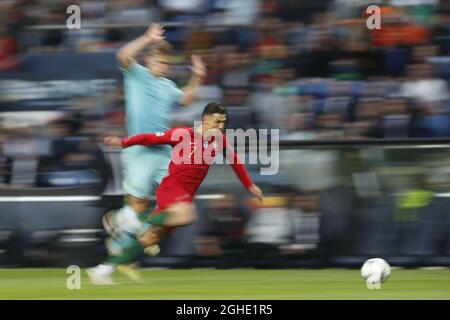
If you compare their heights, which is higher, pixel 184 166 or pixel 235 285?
pixel 184 166

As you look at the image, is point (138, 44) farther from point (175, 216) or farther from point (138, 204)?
point (175, 216)

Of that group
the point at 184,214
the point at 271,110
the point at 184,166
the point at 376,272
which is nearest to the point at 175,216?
the point at 184,214

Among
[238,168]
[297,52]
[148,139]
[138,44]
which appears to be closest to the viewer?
[148,139]

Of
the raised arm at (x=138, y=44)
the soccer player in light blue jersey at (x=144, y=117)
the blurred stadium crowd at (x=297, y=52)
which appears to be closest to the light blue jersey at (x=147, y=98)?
the soccer player in light blue jersey at (x=144, y=117)

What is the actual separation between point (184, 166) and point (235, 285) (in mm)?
1075

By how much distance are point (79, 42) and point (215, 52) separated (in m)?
1.71

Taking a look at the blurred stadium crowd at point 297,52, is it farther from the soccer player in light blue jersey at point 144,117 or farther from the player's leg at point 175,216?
the player's leg at point 175,216

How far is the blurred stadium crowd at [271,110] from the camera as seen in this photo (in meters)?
11.0

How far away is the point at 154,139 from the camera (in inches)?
362

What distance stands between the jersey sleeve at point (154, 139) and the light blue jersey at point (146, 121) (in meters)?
0.55

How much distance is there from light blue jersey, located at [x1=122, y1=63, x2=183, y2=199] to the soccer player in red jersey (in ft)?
1.18

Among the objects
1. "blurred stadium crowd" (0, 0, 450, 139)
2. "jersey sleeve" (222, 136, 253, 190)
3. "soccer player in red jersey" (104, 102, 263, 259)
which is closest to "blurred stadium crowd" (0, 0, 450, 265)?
"blurred stadium crowd" (0, 0, 450, 139)

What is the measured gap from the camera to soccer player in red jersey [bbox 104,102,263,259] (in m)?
9.22
